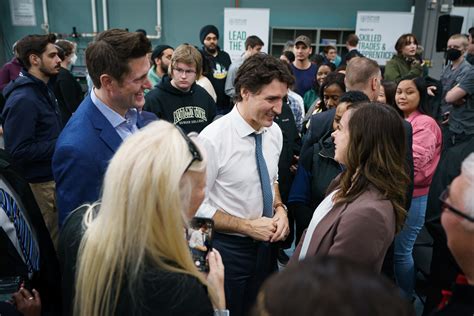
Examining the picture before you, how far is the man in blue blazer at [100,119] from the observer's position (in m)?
1.37

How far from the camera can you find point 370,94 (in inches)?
99.8

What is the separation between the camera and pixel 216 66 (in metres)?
5.09

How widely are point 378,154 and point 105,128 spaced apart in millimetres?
1049

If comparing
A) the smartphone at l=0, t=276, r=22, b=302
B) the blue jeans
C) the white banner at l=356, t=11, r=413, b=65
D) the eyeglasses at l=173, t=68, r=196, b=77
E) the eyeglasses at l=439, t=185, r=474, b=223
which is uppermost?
the white banner at l=356, t=11, r=413, b=65

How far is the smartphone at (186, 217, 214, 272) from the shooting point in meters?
1.12

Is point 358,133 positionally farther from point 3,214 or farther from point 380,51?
point 380,51

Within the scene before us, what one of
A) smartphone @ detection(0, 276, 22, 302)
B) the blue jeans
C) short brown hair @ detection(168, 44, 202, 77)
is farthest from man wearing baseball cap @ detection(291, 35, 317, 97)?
smartphone @ detection(0, 276, 22, 302)

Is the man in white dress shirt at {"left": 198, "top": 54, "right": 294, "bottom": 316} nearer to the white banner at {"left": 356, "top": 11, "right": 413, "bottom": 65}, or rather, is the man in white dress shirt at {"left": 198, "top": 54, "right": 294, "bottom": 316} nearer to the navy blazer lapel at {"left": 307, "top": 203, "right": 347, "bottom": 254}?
the navy blazer lapel at {"left": 307, "top": 203, "right": 347, "bottom": 254}

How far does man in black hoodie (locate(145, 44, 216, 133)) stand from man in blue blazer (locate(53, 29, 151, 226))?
1262 millimetres

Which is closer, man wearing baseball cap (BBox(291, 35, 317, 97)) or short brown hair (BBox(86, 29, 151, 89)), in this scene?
short brown hair (BBox(86, 29, 151, 89))

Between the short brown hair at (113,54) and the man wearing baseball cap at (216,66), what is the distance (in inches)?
120

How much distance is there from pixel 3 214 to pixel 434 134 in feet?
8.32

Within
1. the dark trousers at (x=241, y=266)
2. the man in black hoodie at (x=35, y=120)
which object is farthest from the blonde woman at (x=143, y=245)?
the man in black hoodie at (x=35, y=120)

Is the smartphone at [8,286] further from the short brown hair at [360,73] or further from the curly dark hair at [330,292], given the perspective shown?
the short brown hair at [360,73]
